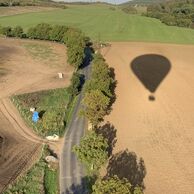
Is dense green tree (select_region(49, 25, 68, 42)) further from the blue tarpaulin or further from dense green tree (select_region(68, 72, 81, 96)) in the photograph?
the blue tarpaulin

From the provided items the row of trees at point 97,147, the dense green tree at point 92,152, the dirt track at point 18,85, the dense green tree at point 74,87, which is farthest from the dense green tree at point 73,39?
the dense green tree at point 92,152

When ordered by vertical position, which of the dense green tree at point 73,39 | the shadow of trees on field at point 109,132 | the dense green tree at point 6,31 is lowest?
the dense green tree at point 6,31

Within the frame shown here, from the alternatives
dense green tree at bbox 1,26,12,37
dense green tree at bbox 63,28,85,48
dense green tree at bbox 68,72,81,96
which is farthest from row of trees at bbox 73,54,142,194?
dense green tree at bbox 1,26,12,37

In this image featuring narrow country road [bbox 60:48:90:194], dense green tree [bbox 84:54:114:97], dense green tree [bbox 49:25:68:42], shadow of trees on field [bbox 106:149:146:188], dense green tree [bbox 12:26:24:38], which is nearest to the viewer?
narrow country road [bbox 60:48:90:194]

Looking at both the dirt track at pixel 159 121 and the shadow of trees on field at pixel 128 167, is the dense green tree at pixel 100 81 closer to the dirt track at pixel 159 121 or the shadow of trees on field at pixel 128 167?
→ the dirt track at pixel 159 121

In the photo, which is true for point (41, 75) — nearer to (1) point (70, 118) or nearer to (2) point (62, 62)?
(2) point (62, 62)

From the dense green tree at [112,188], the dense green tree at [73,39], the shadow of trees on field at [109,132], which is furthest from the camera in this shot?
the dense green tree at [73,39]
